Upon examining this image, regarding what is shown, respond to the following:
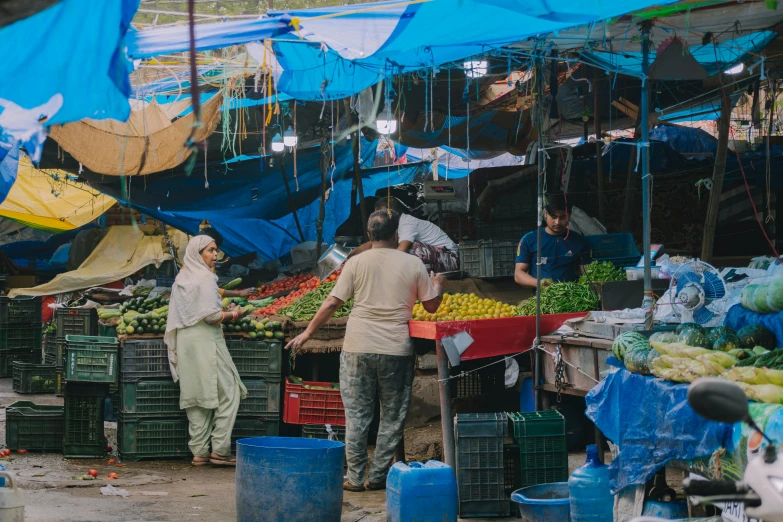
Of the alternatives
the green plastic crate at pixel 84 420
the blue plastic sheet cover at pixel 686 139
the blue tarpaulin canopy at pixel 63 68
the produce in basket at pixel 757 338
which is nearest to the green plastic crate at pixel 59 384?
the green plastic crate at pixel 84 420

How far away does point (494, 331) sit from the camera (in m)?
7.75

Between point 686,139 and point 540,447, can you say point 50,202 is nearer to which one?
point 686,139

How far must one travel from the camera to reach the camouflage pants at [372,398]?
781cm

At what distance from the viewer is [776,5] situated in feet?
24.5

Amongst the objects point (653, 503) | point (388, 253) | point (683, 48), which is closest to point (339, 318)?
point (388, 253)

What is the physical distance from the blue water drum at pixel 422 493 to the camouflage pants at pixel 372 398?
1339 mm

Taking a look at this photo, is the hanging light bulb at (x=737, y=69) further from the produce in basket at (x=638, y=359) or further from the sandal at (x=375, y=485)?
the sandal at (x=375, y=485)

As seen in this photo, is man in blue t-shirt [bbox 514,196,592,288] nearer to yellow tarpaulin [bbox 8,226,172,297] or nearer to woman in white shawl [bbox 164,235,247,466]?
woman in white shawl [bbox 164,235,247,466]

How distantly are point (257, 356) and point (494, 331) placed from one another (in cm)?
301

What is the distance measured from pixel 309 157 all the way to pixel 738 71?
6676 millimetres

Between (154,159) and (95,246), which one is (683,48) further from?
(95,246)

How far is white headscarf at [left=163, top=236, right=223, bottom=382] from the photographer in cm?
919

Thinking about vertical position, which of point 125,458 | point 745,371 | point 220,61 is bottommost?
point 125,458

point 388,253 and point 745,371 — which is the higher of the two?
point 388,253
